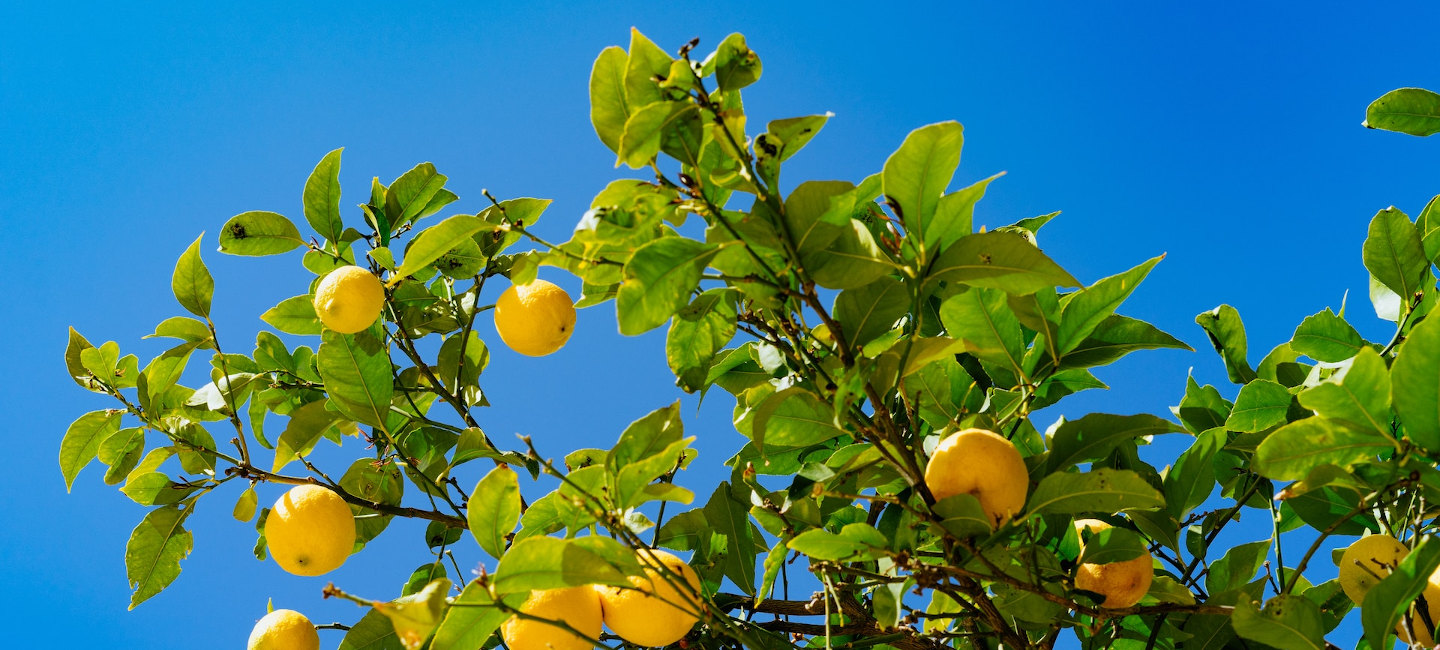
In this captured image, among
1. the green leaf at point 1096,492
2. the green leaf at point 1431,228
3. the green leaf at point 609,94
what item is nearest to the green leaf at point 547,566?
the green leaf at point 609,94

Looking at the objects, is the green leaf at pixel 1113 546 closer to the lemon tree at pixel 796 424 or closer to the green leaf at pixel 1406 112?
the lemon tree at pixel 796 424

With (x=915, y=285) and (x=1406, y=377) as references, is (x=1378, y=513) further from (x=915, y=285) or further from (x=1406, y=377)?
(x=915, y=285)

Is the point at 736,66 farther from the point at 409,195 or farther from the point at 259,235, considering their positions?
the point at 259,235

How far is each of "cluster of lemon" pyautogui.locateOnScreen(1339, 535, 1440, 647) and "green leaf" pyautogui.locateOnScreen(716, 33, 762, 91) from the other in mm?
1172

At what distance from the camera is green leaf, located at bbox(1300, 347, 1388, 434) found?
1243mm

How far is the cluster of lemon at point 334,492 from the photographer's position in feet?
5.80

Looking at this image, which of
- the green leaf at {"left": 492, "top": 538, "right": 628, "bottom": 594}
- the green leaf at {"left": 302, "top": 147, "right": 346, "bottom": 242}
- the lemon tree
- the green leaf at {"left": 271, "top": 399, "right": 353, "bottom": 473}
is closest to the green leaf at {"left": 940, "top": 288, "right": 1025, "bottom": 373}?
the lemon tree

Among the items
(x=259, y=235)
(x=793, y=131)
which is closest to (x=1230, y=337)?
(x=793, y=131)

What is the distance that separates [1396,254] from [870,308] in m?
1.15

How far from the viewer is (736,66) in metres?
1.20

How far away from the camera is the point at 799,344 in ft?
4.51

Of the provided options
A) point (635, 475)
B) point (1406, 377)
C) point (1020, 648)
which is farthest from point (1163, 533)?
point (635, 475)

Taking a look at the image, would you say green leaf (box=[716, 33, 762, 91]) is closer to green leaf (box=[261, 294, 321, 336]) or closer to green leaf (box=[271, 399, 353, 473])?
green leaf (box=[271, 399, 353, 473])

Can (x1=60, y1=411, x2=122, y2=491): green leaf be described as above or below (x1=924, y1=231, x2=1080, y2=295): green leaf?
above
